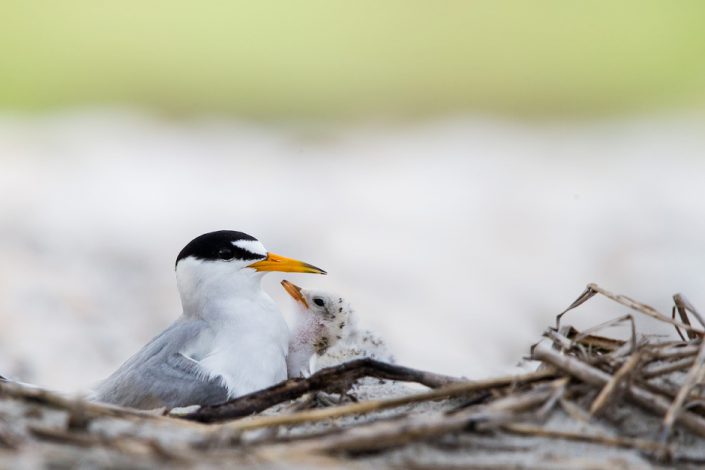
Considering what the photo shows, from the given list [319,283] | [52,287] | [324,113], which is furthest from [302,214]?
[324,113]

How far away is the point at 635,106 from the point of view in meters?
13.9

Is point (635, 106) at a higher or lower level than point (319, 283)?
higher

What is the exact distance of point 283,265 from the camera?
220 inches

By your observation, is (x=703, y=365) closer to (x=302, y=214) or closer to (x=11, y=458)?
(x=11, y=458)

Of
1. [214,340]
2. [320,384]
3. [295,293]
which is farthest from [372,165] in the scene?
[320,384]

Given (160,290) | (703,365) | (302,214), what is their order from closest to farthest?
1. (703,365)
2. (160,290)
3. (302,214)

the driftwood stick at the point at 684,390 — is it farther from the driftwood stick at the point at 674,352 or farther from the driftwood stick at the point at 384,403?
the driftwood stick at the point at 384,403

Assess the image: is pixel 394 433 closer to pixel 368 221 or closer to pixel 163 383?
pixel 163 383

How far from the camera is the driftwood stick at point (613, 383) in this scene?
12.4ft

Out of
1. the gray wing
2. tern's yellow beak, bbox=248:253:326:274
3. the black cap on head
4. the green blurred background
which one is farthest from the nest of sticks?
the green blurred background

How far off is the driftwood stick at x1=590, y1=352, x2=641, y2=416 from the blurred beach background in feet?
9.35

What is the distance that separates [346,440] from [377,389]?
127cm

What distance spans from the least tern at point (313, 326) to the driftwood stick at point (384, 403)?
164cm

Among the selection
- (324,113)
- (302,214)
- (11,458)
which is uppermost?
(324,113)
